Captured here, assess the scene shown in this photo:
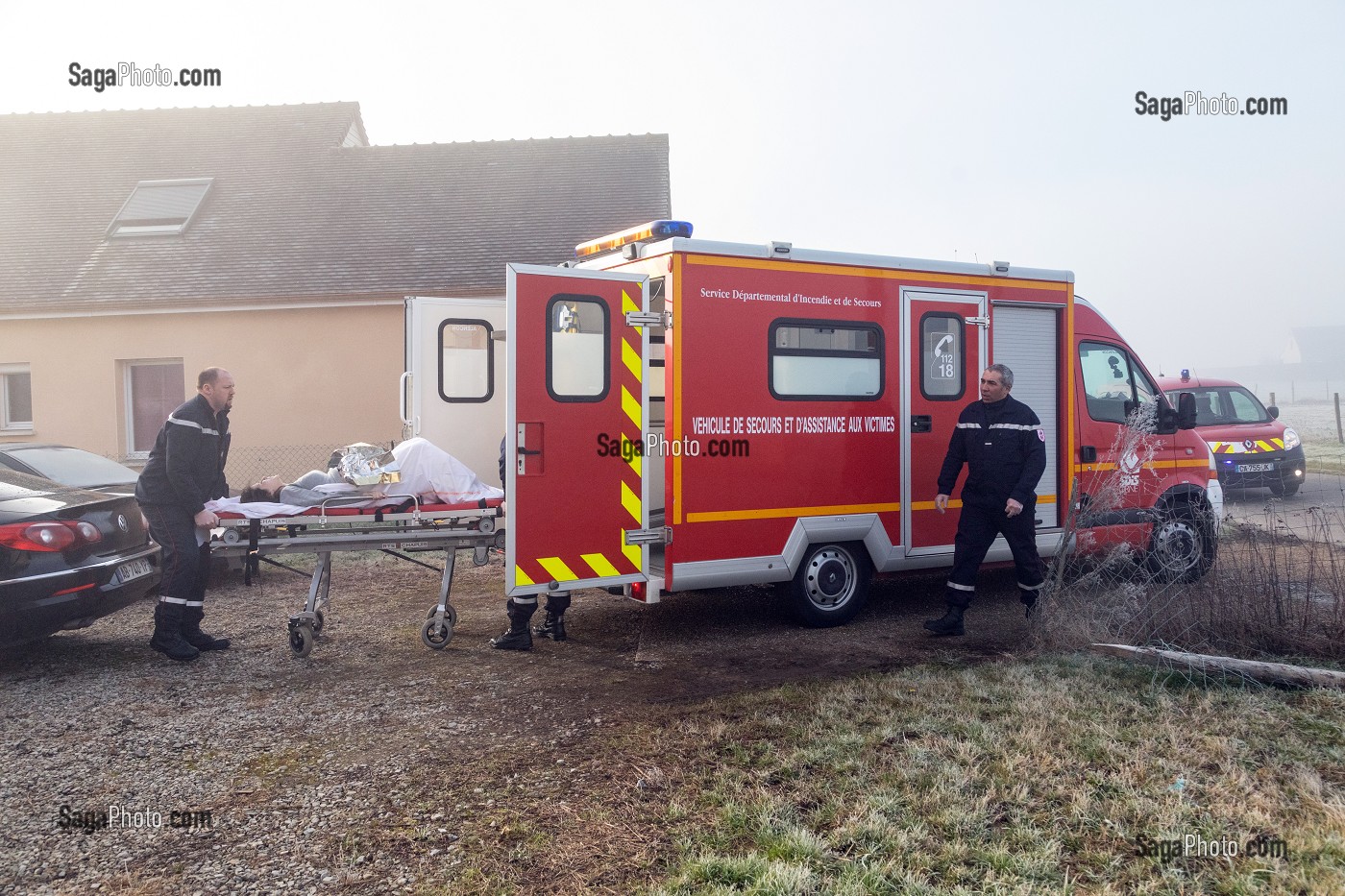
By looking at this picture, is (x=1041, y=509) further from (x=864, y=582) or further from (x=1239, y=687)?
(x=1239, y=687)

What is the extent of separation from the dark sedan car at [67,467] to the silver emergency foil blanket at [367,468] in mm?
2814

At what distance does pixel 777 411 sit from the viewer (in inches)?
242

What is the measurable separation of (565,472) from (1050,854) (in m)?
3.34

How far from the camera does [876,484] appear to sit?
256 inches

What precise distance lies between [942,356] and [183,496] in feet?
16.9

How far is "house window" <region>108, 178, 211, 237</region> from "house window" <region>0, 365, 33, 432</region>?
2.67m

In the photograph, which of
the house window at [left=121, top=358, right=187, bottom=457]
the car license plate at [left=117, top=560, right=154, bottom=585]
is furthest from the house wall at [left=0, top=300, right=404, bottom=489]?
the car license plate at [left=117, top=560, right=154, bottom=585]

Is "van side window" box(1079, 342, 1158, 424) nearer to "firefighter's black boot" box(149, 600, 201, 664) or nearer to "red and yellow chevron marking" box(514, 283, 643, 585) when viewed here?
"red and yellow chevron marking" box(514, 283, 643, 585)

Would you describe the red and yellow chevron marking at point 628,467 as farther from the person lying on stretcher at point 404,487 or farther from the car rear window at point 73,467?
the car rear window at point 73,467

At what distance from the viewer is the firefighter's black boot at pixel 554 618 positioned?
19.9 ft

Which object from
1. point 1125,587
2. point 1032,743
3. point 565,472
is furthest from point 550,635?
point 1125,587

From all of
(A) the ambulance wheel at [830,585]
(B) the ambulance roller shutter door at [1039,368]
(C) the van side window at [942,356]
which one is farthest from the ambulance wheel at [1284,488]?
(A) the ambulance wheel at [830,585]

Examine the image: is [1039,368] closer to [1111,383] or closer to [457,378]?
[1111,383]

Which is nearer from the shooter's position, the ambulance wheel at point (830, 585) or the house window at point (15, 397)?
the ambulance wheel at point (830, 585)
